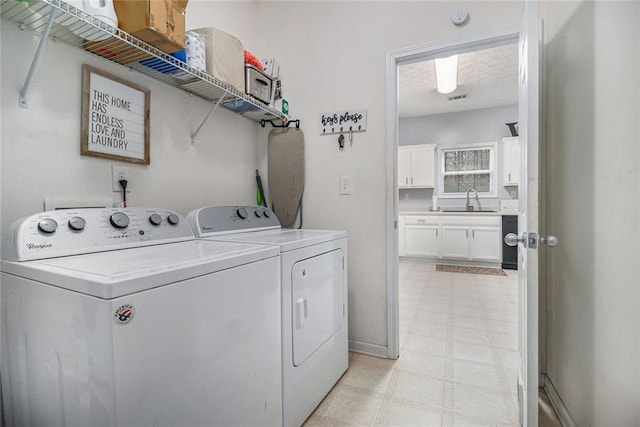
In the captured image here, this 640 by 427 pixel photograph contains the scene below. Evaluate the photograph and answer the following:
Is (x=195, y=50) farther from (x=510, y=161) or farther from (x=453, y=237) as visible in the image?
(x=510, y=161)

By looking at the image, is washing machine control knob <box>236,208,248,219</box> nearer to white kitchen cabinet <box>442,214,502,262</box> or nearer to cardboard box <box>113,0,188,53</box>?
cardboard box <box>113,0,188,53</box>

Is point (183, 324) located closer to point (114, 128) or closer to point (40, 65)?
point (114, 128)

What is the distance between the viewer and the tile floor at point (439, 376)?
1472 mm

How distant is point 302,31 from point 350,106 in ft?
2.31

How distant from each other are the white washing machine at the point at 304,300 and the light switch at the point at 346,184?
0.45 meters

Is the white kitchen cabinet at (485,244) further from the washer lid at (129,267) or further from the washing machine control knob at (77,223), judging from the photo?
the washing machine control knob at (77,223)

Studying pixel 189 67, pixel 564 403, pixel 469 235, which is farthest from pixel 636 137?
pixel 469 235

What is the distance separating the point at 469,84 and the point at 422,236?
91.0 inches

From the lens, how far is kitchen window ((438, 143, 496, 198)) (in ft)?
16.9

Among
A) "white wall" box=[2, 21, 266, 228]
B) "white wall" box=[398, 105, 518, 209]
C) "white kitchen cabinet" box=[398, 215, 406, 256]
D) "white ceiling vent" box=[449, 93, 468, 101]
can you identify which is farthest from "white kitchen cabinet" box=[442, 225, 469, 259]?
"white wall" box=[2, 21, 266, 228]

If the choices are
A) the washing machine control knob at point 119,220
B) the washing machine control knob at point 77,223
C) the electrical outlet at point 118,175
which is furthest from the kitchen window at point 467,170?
the washing machine control knob at point 77,223

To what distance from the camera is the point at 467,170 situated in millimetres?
5316

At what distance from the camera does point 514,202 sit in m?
4.84

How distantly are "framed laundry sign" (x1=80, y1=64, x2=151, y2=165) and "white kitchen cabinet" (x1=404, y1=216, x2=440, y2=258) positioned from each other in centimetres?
429
